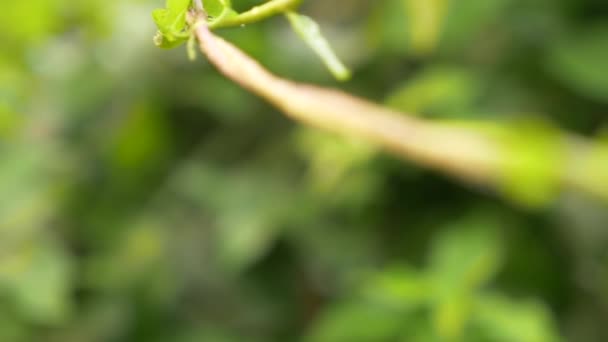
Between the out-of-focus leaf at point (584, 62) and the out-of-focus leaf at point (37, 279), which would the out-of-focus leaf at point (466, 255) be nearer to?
the out-of-focus leaf at point (584, 62)

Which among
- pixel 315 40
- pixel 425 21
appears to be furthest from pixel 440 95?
pixel 315 40

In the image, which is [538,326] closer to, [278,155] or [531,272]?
[531,272]

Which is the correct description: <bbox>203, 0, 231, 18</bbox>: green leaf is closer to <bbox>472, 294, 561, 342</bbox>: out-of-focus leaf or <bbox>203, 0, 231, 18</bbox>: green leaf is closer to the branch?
the branch

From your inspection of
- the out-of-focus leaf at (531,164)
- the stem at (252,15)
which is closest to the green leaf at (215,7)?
the stem at (252,15)

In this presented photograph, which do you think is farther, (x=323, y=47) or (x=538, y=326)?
(x=538, y=326)

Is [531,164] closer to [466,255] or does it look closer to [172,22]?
[466,255]

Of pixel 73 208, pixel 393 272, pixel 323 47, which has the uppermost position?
pixel 73 208

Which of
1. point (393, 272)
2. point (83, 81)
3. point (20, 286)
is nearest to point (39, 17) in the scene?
point (83, 81)
